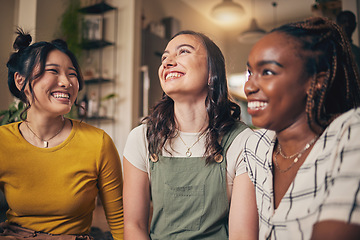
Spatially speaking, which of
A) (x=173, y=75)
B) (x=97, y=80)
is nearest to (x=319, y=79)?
(x=173, y=75)

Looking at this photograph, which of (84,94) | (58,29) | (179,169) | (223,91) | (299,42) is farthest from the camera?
(84,94)

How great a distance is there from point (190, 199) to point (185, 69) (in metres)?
0.51

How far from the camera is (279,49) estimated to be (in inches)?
28.9

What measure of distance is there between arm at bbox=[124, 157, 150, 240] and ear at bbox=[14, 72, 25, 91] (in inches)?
22.1

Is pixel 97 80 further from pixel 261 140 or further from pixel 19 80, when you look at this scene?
pixel 261 140

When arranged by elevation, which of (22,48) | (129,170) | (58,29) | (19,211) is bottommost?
(19,211)

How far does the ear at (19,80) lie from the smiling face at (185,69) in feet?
1.95

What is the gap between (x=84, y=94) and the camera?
421cm

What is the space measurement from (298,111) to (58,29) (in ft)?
10.8

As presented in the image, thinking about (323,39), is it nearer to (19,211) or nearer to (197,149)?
(197,149)

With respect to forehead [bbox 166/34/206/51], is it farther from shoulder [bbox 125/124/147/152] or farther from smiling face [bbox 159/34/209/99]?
shoulder [bbox 125/124/147/152]

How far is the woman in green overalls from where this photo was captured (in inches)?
44.3

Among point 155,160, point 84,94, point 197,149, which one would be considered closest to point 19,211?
point 155,160

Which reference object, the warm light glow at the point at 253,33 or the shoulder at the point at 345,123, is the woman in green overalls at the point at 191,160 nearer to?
the shoulder at the point at 345,123
